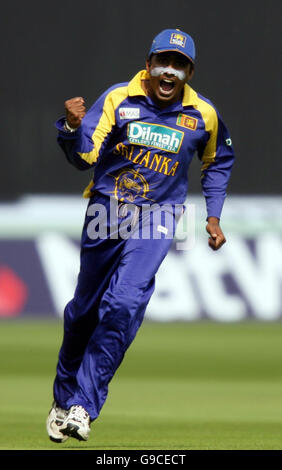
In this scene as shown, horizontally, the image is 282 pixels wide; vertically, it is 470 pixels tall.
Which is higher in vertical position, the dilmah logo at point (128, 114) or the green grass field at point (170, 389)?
the dilmah logo at point (128, 114)

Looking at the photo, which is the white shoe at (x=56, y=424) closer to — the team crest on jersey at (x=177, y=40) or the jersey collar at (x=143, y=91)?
the jersey collar at (x=143, y=91)

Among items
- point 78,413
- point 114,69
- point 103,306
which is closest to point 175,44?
point 103,306

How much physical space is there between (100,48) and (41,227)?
6.93 ft

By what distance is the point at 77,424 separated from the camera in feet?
17.8

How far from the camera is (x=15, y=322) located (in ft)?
40.6

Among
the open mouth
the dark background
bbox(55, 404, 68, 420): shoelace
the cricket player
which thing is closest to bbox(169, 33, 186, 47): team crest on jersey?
the cricket player

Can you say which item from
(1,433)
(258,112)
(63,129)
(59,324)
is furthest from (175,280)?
(63,129)

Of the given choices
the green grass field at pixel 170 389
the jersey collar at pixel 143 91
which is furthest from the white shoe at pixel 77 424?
the jersey collar at pixel 143 91

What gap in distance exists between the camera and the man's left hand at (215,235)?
601 cm

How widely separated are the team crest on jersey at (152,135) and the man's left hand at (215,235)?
435 millimetres

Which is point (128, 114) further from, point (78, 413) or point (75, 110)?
point (78, 413)

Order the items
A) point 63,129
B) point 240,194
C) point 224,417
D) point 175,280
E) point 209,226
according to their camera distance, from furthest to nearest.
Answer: point 240,194 < point 175,280 < point 224,417 < point 209,226 < point 63,129
